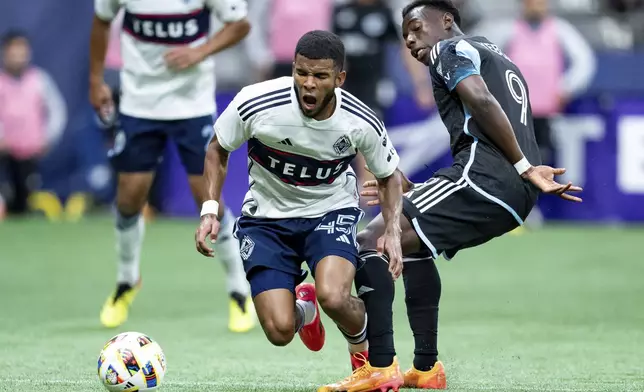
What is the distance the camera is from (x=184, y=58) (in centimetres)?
817

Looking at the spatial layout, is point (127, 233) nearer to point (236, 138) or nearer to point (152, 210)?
Result: point (236, 138)

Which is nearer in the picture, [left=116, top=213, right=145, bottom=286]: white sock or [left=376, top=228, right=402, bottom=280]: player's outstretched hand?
[left=376, top=228, right=402, bottom=280]: player's outstretched hand

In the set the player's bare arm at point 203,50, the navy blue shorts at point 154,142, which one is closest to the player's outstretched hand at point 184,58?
the player's bare arm at point 203,50

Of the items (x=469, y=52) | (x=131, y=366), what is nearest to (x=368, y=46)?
(x=469, y=52)

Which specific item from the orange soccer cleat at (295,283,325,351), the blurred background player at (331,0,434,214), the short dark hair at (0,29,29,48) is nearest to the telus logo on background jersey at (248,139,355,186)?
the orange soccer cleat at (295,283,325,351)

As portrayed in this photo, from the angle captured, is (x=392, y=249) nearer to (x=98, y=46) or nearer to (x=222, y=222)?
(x=222, y=222)

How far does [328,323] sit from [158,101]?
1.84 meters

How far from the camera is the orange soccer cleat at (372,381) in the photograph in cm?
577

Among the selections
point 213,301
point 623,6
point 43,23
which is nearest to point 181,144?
point 213,301

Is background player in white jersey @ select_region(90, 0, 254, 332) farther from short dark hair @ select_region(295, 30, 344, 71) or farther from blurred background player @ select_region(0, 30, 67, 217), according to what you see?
blurred background player @ select_region(0, 30, 67, 217)

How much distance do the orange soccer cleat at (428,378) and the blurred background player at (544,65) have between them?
305 inches

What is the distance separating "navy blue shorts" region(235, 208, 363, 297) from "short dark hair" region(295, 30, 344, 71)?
0.78 m

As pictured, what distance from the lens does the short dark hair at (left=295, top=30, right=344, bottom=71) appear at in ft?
19.1

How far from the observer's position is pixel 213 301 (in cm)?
934
